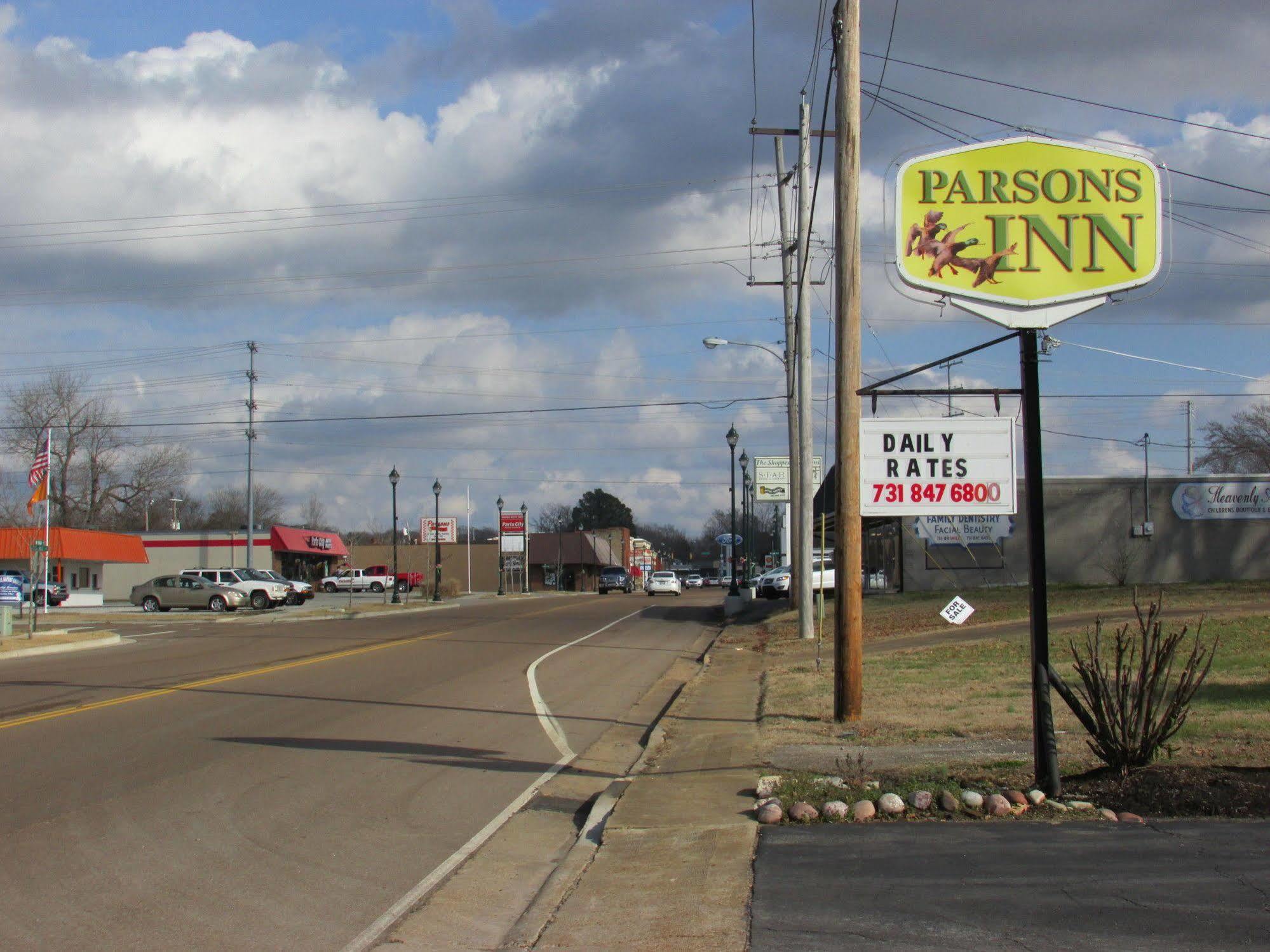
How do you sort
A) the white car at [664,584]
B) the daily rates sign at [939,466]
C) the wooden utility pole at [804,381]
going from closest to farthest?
the daily rates sign at [939,466], the wooden utility pole at [804,381], the white car at [664,584]

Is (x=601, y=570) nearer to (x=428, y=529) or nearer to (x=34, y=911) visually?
(x=428, y=529)

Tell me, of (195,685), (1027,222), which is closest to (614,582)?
(195,685)

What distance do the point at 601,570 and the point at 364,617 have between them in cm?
6933

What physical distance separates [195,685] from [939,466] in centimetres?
1198

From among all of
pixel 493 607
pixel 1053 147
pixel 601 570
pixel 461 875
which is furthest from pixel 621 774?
pixel 601 570

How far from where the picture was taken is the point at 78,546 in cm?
6122

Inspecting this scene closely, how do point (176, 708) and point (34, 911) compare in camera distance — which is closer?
point (34, 911)

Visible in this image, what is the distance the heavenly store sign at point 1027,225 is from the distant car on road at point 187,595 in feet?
133

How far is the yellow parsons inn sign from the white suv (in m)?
40.5

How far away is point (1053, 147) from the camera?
8.94m

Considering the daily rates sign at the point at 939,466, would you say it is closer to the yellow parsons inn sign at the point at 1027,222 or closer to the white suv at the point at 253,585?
the yellow parsons inn sign at the point at 1027,222

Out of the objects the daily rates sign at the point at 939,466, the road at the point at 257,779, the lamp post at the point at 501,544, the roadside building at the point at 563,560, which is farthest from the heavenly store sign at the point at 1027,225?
the roadside building at the point at 563,560

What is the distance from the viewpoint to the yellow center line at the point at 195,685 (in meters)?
13.4

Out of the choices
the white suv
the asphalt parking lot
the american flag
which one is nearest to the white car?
the white suv
